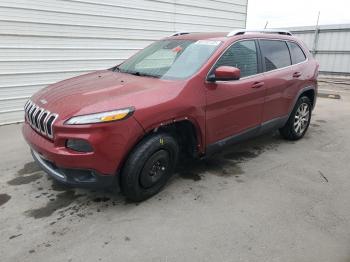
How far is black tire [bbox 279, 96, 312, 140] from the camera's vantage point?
16.8 feet

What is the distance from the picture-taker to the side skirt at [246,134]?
3808mm

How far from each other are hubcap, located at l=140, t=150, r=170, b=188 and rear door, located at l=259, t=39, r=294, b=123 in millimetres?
1779

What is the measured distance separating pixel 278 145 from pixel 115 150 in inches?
123

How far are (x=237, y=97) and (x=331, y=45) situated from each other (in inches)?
524

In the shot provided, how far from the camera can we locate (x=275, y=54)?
4.59 meters

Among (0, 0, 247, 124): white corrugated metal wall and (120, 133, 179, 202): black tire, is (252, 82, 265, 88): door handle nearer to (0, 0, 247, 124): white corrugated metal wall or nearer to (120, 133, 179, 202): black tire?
(120, 133, 179, 202): black tire

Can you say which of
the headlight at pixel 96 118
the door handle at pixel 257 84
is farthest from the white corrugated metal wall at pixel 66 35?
the door handle at pixel 257 84

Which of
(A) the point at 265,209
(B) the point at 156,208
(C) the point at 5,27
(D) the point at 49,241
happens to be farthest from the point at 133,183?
(C) the point at 5,27

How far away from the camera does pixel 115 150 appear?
2889 mm

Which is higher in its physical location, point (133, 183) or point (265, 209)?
point (133, 183)

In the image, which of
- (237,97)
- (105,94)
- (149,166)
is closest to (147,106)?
(105,94)

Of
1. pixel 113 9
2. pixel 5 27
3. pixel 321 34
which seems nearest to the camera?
pixel 5 27

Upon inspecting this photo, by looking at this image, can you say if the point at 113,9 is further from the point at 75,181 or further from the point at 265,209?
the point at 265,209

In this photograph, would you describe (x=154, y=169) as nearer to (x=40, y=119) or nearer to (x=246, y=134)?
(x=40, y=119)
